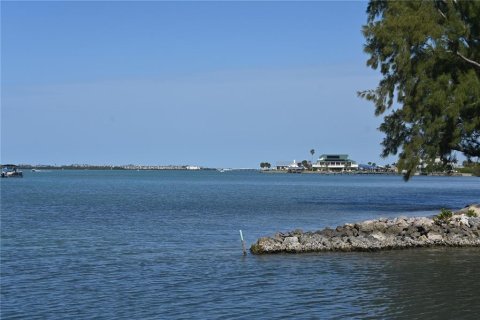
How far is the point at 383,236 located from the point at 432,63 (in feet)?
41.8

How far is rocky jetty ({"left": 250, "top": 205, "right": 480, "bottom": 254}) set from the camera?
30.9m

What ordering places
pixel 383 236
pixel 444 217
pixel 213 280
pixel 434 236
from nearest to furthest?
pixel 213 280 < pixel 383 236 < pixel 434 236 < pixel 444 217

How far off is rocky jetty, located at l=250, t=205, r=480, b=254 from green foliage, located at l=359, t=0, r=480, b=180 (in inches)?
288

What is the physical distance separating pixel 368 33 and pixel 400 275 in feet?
67.1

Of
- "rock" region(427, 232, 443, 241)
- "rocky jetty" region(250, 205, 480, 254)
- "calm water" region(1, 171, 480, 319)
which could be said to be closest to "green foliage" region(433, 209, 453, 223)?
"rocky jetty" region(250, 205, 480, 254)

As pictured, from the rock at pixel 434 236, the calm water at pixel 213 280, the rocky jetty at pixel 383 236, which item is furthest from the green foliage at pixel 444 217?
the calm water at pixel 213 280

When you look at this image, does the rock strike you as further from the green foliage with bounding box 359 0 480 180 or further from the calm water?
the green foliage with bounding box 359 0 480 180

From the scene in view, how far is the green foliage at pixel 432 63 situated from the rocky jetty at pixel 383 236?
7.33 metres

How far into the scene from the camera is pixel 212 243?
35812 millimetres

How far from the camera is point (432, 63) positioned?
39.4m

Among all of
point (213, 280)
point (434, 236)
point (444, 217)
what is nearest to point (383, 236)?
point (434, 236)

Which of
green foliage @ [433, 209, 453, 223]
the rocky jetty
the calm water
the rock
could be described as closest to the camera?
the calm water

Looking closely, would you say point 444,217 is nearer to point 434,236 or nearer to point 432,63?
point 434,236

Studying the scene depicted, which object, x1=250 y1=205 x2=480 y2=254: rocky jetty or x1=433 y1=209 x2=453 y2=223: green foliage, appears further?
x1=433 y1=209 x2=453 y2=223: green foliage
